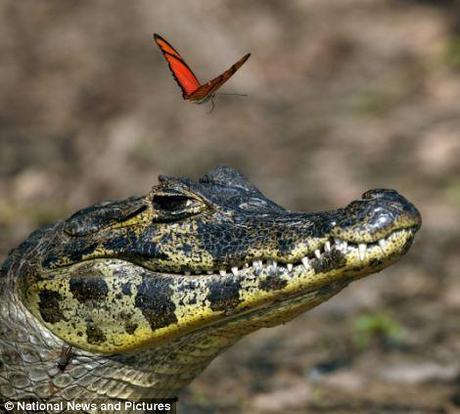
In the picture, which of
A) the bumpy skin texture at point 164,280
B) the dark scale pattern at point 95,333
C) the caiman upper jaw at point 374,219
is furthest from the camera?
the dark scale pattern at point 95,333

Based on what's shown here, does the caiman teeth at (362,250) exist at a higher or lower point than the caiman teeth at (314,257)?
lower

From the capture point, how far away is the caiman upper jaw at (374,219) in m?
3.62

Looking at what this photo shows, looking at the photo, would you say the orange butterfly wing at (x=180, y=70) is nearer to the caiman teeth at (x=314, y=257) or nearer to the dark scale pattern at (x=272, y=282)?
the caiman teeth at (x=314, y=257)

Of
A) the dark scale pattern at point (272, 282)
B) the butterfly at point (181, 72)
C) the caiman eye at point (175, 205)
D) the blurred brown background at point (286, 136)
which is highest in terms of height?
the blurred brown background at point (286, 136)

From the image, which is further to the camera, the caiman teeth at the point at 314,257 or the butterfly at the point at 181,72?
the butterfly at the point at 181,72

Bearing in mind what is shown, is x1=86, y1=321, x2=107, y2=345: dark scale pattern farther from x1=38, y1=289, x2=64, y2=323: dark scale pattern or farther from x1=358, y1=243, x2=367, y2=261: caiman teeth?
x1=358, y1=243, x2=367, y2=261: caiman teeth

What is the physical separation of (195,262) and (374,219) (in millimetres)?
784

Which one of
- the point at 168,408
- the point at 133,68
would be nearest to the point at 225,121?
the point at 133,68

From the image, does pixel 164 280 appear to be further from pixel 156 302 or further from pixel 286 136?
pixel 286 136

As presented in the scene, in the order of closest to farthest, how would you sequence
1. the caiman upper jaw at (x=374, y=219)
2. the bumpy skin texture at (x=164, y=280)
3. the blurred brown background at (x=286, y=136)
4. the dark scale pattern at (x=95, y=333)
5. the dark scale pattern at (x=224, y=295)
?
the caiman upper jaw at (x=374, y=219)
the bumpy skin texture at (x=164, y=280)
the dark scale pattern at (x=224, y=295)
the dark scale pattern at (x=95, y=333)
the blurred brown background at (x=286, y=136)

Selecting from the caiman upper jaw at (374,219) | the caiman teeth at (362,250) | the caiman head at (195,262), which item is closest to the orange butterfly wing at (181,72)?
the caiman head at (195,262)

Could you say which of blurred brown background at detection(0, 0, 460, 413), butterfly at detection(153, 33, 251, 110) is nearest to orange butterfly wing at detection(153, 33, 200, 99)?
butterfly at detection(153, 33, 251, 110)

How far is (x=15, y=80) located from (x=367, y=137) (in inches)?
196

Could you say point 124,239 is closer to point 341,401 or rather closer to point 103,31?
point 341,401
